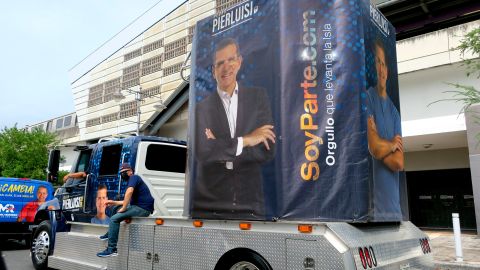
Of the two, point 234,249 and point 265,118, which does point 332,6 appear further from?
point 234,249

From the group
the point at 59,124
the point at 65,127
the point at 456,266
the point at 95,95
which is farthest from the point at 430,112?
the point at 59,124

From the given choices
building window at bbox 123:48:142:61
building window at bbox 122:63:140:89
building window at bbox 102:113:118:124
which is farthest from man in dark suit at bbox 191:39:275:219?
building window at bbox 123:48:142:61

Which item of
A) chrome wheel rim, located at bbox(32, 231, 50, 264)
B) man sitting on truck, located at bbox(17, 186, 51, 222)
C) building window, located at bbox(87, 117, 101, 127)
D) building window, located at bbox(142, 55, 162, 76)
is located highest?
building window, located at bbox(142, 55, 162, 76)

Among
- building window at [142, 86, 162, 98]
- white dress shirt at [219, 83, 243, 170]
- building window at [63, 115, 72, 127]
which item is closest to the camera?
white dress shirt at [219, 83, 243, 170]

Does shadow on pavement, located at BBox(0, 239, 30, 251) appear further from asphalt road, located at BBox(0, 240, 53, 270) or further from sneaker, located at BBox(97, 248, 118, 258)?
sneaker, located at BBox(97, 248, 118, 258)

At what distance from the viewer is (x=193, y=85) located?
5.66 meters

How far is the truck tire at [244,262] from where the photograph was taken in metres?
4.29

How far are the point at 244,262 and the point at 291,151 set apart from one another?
1.31m

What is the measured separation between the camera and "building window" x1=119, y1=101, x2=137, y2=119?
Answer: 124 ft

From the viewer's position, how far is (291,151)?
4.50 meters

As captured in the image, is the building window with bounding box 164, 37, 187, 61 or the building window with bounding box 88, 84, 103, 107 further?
the building window with bounding box 88, 84, 103, 107

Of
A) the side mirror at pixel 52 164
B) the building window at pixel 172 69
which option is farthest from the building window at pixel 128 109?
the side mirror at pixel 52 164

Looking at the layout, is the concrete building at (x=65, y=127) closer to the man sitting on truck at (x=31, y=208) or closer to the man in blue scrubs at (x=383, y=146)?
the man sitting on truck at (x=31, y=208)

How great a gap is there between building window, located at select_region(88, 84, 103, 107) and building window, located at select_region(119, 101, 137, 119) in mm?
5042
